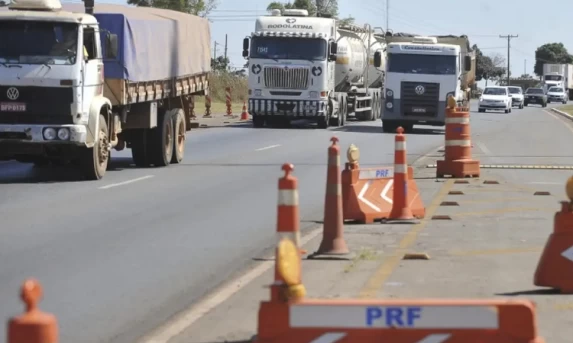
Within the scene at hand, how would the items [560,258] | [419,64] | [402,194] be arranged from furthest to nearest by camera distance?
1. [419,64]
2. [402,194]
3. [560,258]

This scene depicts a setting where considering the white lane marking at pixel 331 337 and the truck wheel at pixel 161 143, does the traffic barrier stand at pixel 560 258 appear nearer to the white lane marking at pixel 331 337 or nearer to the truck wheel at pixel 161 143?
the white lane marking at pixel 331 337

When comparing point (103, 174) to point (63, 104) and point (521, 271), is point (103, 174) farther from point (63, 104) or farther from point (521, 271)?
point (521, 271)

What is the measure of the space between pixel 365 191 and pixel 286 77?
26.2 metres

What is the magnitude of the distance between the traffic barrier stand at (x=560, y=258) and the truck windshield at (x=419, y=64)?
30.1 m

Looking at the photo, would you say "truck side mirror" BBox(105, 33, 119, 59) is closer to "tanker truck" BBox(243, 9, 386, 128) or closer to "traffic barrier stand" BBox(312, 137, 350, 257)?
"traffic barrier stand" BBox(312, 137, 350, 257)

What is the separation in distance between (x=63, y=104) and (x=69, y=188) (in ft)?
5.10

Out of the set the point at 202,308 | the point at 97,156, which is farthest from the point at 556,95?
the point at 202,308

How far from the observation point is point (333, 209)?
1109 cm

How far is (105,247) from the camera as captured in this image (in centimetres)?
1195

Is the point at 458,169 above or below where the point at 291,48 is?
below

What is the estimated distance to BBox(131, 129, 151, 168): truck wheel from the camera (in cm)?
2259

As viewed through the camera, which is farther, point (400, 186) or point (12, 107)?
point (12, 107)

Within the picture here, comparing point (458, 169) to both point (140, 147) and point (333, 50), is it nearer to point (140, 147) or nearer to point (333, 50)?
point (140, 147)

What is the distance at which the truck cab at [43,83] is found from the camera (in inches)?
736
